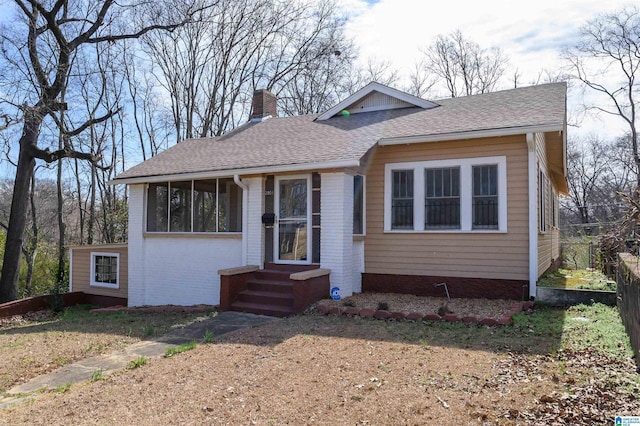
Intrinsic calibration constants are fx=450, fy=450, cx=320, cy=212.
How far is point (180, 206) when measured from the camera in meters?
11.7

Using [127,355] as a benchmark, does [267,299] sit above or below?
above

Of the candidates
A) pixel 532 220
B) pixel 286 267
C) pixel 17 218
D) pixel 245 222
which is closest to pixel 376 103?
pixel 245 222

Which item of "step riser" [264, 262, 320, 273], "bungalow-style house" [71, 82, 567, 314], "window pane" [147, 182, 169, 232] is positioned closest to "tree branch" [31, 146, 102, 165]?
"bungalow-style house" [71, 82, 567, 314]

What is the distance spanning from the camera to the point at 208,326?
308 inches

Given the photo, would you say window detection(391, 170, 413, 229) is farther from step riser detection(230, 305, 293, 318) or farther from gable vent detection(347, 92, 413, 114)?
step riser detection(230, 305, 293, 318)

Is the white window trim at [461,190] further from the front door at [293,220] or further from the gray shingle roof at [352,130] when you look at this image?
the front door at [293,220]

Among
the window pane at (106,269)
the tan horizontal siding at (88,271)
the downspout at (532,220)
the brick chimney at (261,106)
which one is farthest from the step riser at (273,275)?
the brick chimney at (261,106)

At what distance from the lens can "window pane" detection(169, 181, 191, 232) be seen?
1151 cm

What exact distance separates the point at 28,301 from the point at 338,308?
33.3ft

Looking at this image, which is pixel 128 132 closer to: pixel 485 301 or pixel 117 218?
pixel 117 218

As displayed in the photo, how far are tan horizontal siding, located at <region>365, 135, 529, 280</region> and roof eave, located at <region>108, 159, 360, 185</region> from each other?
1436 mm

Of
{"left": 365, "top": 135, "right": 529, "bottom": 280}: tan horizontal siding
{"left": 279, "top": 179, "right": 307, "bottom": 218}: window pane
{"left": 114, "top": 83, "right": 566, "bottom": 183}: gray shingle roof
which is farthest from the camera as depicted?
{"left": 279, "top": 179, "right": 307, "bottom": 218}: window pane

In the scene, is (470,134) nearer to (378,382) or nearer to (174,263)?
(378,382)

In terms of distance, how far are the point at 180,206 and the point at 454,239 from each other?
6.87 meters
